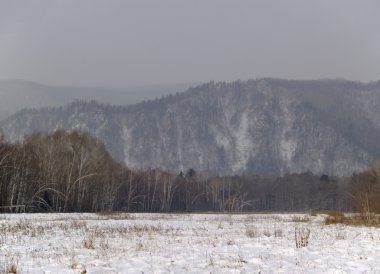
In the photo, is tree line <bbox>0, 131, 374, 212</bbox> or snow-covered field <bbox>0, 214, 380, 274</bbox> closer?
snow-covered field <bbox>0, 214, 380, 274</bbox>

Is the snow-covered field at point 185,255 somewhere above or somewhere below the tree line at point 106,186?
below

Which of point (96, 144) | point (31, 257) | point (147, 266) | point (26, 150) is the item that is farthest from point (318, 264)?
point (96, 144)

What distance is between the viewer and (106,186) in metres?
101

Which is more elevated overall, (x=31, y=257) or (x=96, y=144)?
(x=96, y=144)

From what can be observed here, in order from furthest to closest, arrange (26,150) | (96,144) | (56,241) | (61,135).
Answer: (96,144)
(61,135)
(26,150)
(56,241)

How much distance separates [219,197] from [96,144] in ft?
233

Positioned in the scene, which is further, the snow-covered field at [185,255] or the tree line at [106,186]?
the tree line at [106,186]

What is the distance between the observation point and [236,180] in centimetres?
18488

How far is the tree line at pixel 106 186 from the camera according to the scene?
211ft

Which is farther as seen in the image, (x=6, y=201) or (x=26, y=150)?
(x=26, y=150)

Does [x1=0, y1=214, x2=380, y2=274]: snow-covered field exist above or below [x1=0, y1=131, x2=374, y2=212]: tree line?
below

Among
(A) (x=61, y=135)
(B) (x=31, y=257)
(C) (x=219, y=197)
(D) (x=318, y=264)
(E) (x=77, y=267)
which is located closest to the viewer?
(E) (x=77, y=267)

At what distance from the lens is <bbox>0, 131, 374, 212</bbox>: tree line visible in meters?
64.4

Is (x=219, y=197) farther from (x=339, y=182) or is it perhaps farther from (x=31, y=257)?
(x=31, y=257)
